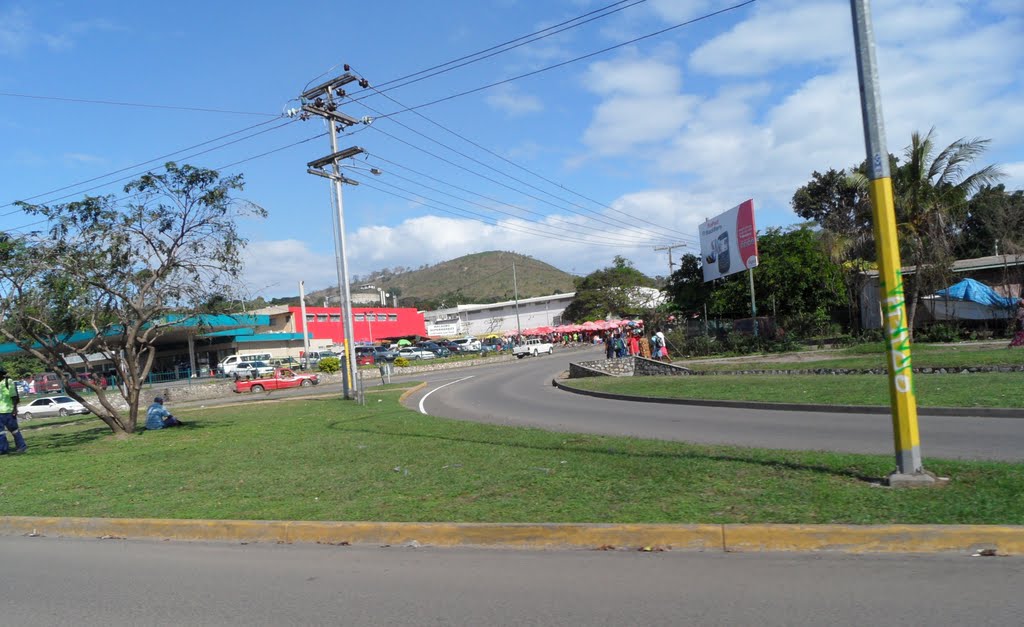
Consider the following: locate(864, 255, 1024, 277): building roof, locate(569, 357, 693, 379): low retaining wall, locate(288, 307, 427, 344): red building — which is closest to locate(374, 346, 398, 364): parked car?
locate(288, 307, 427, 344): red building

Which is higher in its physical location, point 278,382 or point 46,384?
point 46,384

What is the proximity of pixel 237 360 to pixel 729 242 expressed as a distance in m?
39.9

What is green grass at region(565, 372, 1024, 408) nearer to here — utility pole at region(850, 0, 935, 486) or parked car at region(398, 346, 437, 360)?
utility pole at region(850, 0, 935, 486)

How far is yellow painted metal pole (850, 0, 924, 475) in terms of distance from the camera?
7.04 m

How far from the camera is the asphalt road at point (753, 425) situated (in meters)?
10.1

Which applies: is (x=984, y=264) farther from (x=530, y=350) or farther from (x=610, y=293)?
(x=610, y=293)

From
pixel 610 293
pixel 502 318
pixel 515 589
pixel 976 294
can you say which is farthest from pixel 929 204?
pixel 502 318

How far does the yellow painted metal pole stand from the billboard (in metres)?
27.0

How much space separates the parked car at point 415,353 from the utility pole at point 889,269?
5899cm

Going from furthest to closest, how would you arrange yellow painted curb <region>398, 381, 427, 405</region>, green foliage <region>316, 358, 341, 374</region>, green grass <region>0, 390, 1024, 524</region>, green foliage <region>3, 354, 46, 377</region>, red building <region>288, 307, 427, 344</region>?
red building <region>288, 307, 427, 344</region>, green foliage <region>3, 354, 46, 377</region>, green foliage <region>316, 358, 341, 374</region>, yellow painted curb <region>398, 381, 427, 405</region>, green grass <region>0, 390, 1024, 524</region>

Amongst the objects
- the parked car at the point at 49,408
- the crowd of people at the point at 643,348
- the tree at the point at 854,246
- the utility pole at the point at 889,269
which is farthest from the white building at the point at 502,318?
the utility pole at the point at 889,269

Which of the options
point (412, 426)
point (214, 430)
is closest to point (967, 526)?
point (412, 426)

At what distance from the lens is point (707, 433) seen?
41.9ft

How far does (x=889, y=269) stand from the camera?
7.19 meters
